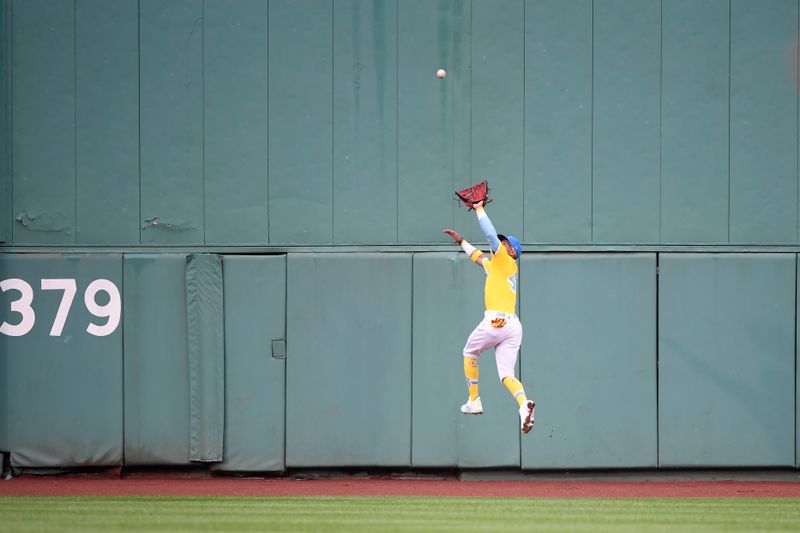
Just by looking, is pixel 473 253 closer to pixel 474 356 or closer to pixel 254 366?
pixel 474 356

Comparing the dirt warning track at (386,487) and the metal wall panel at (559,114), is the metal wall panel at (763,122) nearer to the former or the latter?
the metal wall panel at (559,114)

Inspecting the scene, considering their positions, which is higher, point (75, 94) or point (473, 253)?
point (75, 94)

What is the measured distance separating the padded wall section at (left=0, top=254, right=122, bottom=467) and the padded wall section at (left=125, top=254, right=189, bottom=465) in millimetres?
174

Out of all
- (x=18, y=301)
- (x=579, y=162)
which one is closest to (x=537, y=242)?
(x=579, y=162)

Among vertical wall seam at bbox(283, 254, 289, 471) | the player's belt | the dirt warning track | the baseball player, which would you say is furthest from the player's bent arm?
vertical wall seam at bbox(283, 254, 289, 471)

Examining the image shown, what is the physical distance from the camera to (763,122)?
15555 mm

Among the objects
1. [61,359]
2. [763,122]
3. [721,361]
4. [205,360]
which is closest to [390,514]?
[205,360]

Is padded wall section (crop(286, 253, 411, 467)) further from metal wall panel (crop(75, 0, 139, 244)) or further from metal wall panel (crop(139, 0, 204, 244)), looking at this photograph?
metal wall panel (crop(75, 0, 139, 244))

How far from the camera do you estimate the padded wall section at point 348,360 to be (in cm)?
1543

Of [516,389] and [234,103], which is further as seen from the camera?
[234,103]

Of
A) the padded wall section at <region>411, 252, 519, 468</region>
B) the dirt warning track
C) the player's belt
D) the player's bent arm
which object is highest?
the player's bent arm

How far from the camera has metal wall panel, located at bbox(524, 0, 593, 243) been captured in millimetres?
15477

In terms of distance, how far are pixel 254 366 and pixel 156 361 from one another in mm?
1341

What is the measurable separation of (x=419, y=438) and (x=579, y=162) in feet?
14.3
